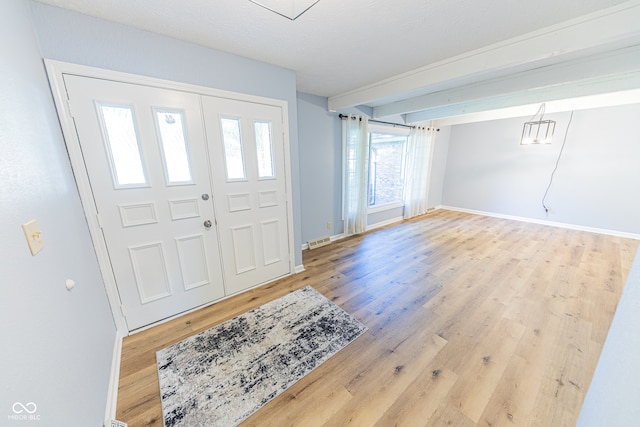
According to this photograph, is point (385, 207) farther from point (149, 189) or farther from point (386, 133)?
point (149, 189)

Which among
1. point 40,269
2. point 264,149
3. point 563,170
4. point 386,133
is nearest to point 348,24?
point 264,149

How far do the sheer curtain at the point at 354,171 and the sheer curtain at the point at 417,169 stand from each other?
4.84 ft

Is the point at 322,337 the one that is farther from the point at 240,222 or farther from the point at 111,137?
the point at 111,137

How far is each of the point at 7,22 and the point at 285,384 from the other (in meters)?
Result: 2.47

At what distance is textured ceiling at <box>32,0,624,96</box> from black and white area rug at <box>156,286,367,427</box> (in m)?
2.45

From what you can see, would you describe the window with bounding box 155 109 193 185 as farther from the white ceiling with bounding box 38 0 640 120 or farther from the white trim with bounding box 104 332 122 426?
the white trim with bounding box 104 332 122 426

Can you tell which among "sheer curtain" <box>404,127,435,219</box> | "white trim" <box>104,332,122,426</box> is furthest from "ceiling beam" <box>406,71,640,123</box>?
"white trim" <box>104,332,122,426</box>

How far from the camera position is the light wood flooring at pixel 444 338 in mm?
1320

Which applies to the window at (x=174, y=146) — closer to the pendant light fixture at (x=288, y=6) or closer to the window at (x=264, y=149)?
the window at (x=264, y=149)

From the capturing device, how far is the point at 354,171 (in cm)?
400

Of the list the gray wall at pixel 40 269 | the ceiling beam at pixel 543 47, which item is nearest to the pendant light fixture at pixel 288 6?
the gray wall at pixel 40 269

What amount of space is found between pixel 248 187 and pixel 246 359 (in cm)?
158

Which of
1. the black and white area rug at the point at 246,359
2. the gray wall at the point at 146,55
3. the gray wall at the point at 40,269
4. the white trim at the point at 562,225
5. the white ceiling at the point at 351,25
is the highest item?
the white ceiling at the point at 351,25

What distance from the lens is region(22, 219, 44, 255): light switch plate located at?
0.84m
